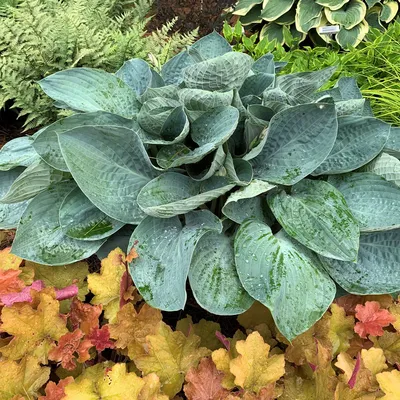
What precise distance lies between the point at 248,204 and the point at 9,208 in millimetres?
681

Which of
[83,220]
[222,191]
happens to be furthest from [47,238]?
[222,191]

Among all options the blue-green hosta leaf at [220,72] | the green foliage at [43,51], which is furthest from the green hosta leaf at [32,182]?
the green foliage at [43,51]

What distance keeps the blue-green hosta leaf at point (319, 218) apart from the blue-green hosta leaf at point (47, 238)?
1.54 feet

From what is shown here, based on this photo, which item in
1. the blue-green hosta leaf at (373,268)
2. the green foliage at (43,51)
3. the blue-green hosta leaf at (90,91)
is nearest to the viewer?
the blue-green hosta leaf at (373,268)

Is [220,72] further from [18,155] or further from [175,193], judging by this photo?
[18,155]

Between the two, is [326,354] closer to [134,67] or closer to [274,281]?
[274,281]

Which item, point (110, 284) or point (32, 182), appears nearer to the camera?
point (110, 284)

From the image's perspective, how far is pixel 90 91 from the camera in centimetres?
132

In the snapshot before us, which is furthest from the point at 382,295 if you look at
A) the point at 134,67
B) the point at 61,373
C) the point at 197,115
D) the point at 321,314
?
the point at 134,67

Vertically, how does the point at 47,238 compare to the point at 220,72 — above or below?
below

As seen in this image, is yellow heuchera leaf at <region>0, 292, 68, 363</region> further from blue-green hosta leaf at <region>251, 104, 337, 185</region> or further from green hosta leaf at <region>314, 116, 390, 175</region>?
green hosta leaf at <region>314, 116, 390, 175</region>

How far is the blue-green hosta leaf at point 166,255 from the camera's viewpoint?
1.07 meters

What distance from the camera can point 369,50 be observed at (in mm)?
2713

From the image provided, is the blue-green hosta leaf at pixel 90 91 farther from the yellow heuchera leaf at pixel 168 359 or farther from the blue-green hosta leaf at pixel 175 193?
the yellow heuchera leaf at pixel 168 359
